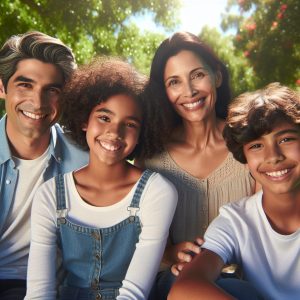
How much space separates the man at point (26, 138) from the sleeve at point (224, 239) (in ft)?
2.85

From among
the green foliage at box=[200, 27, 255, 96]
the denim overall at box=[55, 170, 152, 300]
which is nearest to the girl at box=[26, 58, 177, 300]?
the denim overall at box=[55, 170, 152, 300]

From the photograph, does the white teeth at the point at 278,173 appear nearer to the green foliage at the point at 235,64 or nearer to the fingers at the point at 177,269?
the fingers at the point at 177,269

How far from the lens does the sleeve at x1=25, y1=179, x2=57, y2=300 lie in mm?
2252

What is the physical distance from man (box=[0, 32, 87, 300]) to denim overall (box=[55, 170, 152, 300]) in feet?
1.00

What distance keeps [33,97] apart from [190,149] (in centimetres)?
89

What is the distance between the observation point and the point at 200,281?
6.28ft

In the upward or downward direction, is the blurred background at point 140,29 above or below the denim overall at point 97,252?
above

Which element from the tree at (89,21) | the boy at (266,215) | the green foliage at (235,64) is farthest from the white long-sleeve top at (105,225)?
the green foliage at (235,64)

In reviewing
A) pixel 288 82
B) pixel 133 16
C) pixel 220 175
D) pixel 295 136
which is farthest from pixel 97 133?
pixel 288 82

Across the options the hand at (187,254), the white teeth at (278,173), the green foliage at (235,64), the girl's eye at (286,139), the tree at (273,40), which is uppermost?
the green foliage at (235,64)

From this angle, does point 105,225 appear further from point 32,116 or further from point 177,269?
point 32,116

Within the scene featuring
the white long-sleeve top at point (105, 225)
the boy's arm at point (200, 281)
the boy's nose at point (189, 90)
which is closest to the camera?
the boy's arm at point (200, 281)

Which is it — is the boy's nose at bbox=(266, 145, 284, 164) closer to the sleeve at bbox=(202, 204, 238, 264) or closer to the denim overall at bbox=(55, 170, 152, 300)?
the sleeve at bbox=(202, 204, 238, 264)

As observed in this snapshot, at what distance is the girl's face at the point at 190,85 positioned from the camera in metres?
2.70
